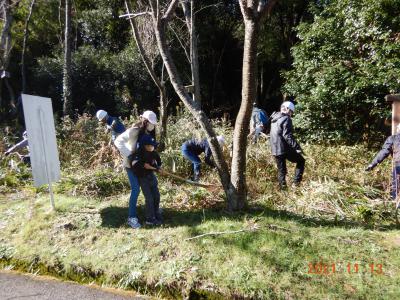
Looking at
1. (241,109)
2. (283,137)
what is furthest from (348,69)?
(241,109)

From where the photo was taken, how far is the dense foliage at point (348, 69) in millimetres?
8031

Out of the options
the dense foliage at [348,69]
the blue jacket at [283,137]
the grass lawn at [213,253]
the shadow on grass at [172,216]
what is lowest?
the grass lawn at [213,253]

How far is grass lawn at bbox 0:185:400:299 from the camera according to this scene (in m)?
3.54

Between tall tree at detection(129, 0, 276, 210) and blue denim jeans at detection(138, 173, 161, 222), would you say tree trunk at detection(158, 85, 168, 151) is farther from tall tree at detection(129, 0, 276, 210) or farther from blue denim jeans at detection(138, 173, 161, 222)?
blue denim jeans at detection(138, 173, 161, 222)

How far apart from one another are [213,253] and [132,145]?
170 centimetres

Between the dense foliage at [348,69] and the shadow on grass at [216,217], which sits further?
the dense foliage at [348,69]

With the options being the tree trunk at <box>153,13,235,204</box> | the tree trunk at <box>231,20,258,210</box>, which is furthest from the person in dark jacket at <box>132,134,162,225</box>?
the tree trunk at <box>231,20,258,210</box>

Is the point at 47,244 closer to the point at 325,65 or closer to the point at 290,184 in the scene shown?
the point at 290,184

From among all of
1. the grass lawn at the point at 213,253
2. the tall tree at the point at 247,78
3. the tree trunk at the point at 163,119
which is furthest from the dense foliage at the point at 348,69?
the tall tree at the point at 247,78

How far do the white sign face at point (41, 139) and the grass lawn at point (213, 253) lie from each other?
56 cm

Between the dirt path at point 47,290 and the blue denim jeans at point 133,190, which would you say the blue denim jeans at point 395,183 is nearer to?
the blue denim jeans at point 133,190

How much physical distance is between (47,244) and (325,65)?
7461 mm

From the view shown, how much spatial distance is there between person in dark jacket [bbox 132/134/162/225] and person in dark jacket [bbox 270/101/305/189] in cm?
210

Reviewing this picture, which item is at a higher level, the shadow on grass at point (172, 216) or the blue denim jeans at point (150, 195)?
the blue denim jeans at point (150, 195)
